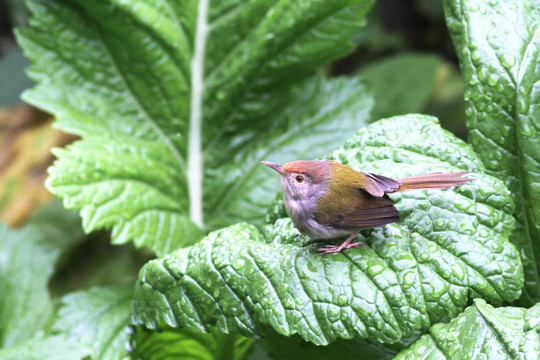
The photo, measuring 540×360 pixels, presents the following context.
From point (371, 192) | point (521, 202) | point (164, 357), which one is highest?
point (371, 192)

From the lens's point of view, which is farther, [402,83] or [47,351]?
[402,83]

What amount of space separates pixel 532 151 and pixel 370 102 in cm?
111

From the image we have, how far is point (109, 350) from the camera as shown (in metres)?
2.42

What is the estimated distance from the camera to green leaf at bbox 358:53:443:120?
3.96 meters

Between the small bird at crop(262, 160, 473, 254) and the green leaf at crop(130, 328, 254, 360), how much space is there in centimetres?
71

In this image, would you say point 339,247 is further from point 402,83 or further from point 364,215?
point 402,83

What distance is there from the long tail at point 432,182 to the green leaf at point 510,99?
0.34 meters

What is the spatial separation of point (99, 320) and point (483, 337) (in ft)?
5.35

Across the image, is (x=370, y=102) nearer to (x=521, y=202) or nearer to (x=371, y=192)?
(x=521, y=202)

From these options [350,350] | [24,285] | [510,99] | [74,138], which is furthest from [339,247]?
[74,138]

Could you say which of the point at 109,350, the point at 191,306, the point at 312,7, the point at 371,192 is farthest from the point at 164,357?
the point at 312,7

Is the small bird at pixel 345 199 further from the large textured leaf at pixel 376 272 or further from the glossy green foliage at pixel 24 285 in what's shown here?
the glossy green foliage at pixel 24 285

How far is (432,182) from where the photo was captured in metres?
1.82

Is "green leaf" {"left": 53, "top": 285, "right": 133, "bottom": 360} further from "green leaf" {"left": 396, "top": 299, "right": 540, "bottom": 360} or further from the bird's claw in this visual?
"green leaf" {"left": 396, "top": 299, "right": 540, "bottom": 360}
